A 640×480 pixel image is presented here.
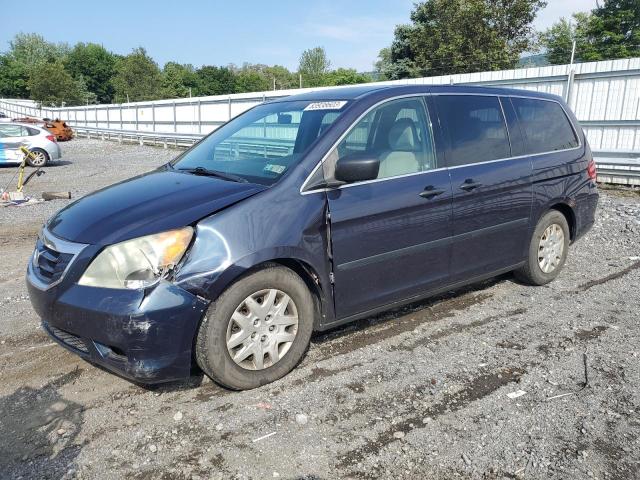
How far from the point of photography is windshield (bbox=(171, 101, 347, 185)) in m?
3.72

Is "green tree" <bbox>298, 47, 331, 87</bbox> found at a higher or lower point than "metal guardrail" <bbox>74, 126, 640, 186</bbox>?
higher

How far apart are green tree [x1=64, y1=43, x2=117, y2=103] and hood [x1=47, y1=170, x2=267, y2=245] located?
119 metres

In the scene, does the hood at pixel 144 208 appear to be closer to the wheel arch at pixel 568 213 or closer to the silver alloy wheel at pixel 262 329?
the silver alloy wheel at pixel 262 329

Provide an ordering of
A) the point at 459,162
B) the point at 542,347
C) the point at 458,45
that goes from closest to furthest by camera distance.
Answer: the point at 542,347 < the point at 459,162 < the point at 458,45

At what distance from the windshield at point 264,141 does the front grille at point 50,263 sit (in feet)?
3.88

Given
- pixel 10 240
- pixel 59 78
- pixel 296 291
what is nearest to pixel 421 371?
pixel 296 291

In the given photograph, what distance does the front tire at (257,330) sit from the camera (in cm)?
318

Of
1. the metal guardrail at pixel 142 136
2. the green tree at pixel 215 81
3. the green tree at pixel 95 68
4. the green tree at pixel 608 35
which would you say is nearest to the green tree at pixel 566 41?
the green tree at pixel 608 35

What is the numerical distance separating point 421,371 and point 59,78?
75136mm

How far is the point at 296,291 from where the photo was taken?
136 inches

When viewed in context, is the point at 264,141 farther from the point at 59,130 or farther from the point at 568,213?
the point at 59,130

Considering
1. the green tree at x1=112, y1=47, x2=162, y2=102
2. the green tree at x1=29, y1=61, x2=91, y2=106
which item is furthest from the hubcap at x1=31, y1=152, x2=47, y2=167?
the green tree at x1=29, y1=61, x2=91, y2=106

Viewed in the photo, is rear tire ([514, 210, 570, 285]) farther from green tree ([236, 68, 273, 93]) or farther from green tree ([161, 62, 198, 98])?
green tree ([236, 68, 273, 93])

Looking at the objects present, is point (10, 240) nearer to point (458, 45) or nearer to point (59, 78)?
point (458, 45)
